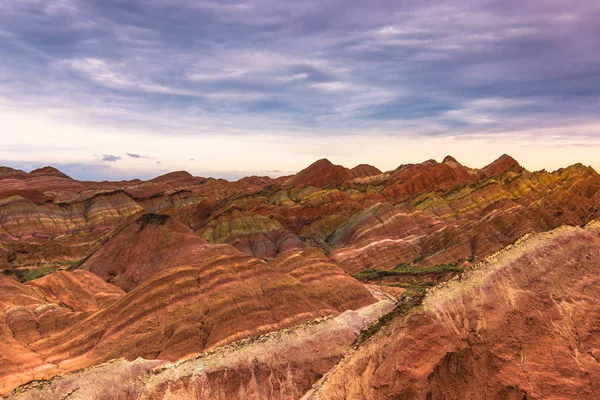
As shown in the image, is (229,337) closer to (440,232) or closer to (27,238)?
(440,232)

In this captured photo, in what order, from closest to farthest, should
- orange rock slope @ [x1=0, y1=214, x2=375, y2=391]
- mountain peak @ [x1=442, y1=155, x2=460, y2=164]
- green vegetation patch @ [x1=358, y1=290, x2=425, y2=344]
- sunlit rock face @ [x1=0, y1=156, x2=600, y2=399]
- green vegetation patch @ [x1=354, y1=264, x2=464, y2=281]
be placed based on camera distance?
sunlit rock face @ [x1=0, y1=156, x2=600, y2=399]
green vegetation patch @ [x1=358, y1=290, x2=425, y2=344]
orange rock slope @ [x1=0, y1=214, x2=375, y2=391]
green vegetation patch @ [x1=354, y1=264, x2=464, y2=281]
mountain peak @ [x1=442, y1=155, x2=460, y2=164]

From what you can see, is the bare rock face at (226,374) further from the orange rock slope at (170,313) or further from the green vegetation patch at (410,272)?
the green vegetation patch at (410,272)

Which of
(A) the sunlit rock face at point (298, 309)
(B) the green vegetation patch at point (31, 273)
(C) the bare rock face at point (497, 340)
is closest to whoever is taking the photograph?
(C) the bare rock face at point (497, 340)

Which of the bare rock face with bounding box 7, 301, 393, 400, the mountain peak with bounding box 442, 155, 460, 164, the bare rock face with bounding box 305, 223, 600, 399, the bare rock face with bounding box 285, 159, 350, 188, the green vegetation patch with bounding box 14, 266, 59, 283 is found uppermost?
the mountain peak with bounding box 442, 155, 460, 164

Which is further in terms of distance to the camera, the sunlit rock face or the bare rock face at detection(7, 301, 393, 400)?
the bare rock face at detection(7, 301, 393, 400)

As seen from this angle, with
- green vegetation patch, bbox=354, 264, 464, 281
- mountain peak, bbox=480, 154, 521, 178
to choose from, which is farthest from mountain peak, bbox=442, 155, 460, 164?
green vegetation patch, bbox=354, 264, 464, 281

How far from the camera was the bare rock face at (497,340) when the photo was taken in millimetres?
20766

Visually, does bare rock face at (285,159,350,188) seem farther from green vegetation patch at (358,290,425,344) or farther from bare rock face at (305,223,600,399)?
bare rock face at (305,223,600,399)

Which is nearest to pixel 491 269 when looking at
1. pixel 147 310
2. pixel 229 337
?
pixel 229 337

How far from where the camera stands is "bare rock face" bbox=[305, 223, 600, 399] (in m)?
20.8

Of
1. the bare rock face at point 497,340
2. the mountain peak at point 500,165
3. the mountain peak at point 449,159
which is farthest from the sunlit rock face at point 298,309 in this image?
the mountain peak at point 449,159


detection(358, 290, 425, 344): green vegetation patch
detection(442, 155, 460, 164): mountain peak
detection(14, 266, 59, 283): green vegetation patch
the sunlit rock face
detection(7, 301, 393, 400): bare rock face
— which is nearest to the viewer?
the sunlit rock face

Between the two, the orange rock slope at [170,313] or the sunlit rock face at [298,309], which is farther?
the orange rock slope at [170,313]

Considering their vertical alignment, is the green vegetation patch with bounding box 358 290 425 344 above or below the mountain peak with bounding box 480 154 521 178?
below
